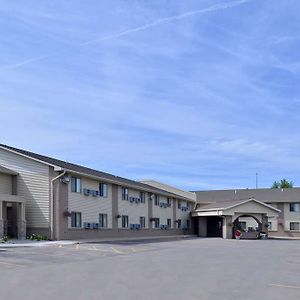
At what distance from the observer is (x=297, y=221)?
213ft

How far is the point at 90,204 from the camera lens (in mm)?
36875

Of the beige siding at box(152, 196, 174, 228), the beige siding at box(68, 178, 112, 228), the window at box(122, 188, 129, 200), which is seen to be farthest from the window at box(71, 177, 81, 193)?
the beige siding at box(152, 196, 174, 228)

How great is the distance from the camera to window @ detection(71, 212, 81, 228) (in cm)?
3425

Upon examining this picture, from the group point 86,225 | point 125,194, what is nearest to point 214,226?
point 125,194

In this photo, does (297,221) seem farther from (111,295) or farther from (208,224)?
(111,295)

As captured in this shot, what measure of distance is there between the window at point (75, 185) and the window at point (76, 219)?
1533 mm

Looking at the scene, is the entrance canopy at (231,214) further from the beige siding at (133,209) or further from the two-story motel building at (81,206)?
the beige siding at (133,209)

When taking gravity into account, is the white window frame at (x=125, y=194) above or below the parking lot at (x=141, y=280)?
above

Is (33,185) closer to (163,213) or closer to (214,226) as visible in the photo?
(163,213)

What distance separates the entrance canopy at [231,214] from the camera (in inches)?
2016

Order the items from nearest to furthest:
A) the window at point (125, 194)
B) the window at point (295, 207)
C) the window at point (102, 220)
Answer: the window at point (102, 220)
the window at point (125, 194)
the window at point (295, 207)

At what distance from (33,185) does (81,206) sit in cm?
380

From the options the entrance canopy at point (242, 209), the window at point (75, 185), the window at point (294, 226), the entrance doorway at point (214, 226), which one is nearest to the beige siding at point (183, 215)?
the entrance doorway at point (214, 226)

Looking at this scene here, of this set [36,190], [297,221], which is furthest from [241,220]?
[36,190]
